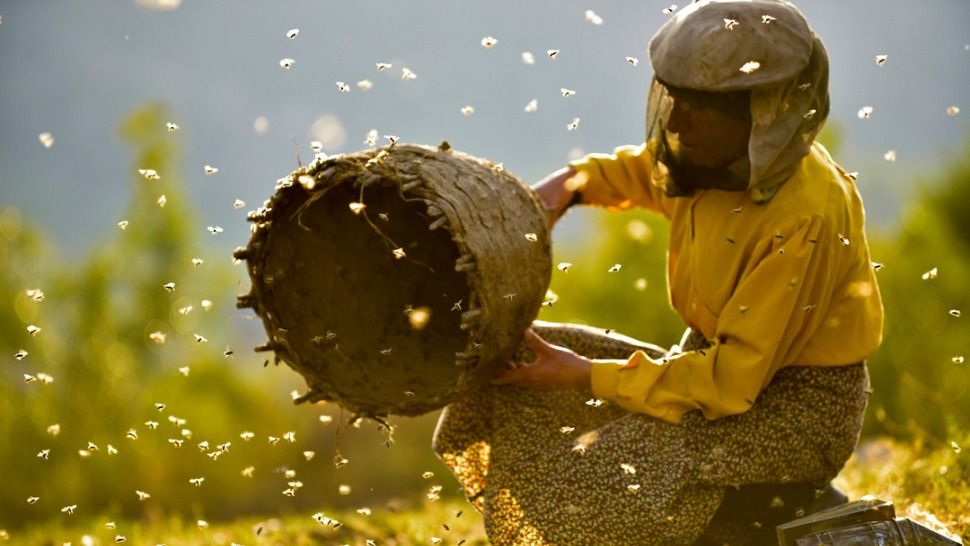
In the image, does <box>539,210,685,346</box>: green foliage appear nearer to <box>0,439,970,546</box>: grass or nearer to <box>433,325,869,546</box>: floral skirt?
<box>0,439,970,546</box>: grass

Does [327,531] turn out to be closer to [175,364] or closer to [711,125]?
[711,125]

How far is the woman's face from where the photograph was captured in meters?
4.09

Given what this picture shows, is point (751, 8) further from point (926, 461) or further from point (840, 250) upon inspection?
point (926, 461)

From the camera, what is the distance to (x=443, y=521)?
6.01 metres

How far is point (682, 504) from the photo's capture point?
13.8ft

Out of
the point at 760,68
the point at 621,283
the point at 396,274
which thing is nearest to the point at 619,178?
the point at 396,274

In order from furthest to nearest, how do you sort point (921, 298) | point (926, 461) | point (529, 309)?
point (921, 298) → point (926, 461) → point (529, 309)

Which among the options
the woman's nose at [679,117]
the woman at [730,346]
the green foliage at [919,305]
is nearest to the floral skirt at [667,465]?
the woman at [730,346]

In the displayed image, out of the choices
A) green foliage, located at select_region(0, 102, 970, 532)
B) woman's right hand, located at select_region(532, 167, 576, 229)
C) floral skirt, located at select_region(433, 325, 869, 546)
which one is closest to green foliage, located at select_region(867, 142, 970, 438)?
green foliage, located at select_region(0, 102, 970, 532)

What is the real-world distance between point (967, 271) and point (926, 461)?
35.7 ft

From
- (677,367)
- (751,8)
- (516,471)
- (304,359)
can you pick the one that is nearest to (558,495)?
(516,471)

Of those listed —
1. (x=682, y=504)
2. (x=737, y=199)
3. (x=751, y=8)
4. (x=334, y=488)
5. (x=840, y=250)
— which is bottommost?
(x=682, y=504)

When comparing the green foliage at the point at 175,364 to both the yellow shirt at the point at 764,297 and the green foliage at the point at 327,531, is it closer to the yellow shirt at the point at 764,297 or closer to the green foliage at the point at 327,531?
the green foliage at the point at 327,531

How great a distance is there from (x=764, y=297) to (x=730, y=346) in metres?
0.22
